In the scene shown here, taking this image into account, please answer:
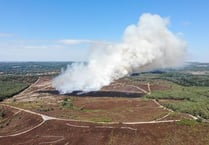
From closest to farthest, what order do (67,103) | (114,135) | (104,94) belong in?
(114,135) < (67,103) < (104,94)

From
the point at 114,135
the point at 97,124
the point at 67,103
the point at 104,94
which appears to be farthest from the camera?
the point at 104,94

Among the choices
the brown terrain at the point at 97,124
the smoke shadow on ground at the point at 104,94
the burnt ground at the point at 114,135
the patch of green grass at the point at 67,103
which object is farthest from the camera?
the smoke shadow on ground at the point at 104,94

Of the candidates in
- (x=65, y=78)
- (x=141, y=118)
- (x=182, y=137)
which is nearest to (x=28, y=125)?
(x=141, y=118)

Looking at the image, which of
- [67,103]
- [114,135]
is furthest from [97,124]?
[67,103]

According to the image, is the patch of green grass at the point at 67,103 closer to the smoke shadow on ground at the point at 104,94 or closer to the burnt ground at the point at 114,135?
the smoke shadow on ground at the point at 104,94

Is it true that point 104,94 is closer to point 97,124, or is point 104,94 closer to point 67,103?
point 67,103

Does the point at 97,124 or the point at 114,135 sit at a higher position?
the point at 97,124

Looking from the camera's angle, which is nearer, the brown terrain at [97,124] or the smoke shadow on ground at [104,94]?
the brown terrain at [97,124]

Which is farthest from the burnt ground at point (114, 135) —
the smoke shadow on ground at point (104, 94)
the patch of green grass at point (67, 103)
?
the smoke shadow on ground at point (104, 94)
